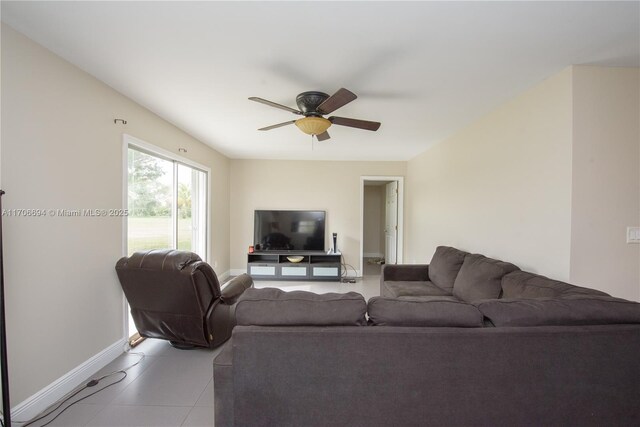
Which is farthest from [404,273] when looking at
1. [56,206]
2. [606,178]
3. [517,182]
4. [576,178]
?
[56,206]

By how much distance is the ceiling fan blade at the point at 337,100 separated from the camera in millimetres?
1749

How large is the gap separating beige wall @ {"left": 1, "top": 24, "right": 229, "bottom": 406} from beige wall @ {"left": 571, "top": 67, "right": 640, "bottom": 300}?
3.76 meters

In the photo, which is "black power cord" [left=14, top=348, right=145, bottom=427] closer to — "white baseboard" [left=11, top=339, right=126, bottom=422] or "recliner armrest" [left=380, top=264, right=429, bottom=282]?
"white baseboard" [left=11, top=339, right=126, bottom=422]

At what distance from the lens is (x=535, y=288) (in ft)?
5.76

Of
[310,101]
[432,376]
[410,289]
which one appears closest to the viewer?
[432,376]

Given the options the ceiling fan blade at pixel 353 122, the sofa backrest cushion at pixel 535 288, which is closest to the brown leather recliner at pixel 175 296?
the ceiling fan blade at pixel 353 122

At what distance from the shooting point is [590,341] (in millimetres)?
1183

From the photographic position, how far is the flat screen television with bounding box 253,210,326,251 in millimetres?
5125

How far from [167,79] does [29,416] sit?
2.49 metres

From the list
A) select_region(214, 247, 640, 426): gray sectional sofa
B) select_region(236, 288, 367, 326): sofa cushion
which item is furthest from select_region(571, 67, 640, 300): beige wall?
select_region(236, 288, 367, 326): sofa cushion

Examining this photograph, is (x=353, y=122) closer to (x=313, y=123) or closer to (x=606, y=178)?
(x=313, y=123)

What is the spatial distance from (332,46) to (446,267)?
2.50 metres

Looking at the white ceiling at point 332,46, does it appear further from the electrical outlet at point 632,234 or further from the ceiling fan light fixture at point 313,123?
the electrical outlet at point 632,234

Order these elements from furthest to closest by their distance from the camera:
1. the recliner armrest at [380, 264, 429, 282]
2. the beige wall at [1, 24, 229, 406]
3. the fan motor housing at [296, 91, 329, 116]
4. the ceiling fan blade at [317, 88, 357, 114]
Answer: the recliner armrest at [380, 264, 429, 282], the fan motor housing at [296, 91, 329, 116], the ceiling fan blade at [317, 88, 357, 114], the beige wall at [1, 24, 229, 406]
